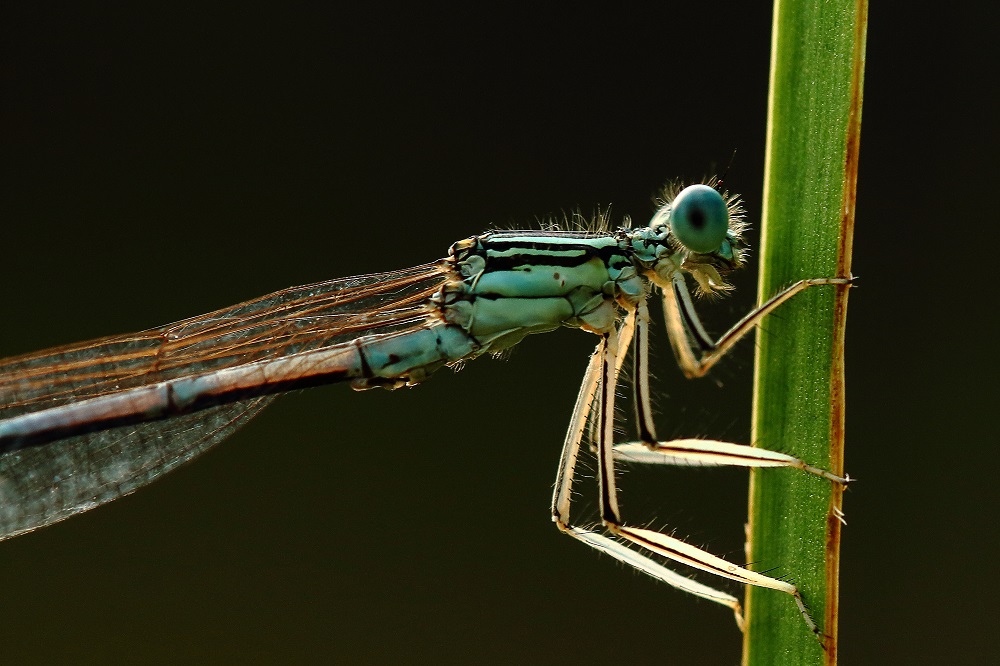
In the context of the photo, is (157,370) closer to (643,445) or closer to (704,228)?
(643,445)

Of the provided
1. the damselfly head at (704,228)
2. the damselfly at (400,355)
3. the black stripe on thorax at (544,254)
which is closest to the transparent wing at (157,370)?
the damselfly at (400,355)

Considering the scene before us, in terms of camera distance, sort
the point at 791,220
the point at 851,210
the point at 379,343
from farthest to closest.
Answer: the point at 379,343 → the point at 791,220 → the point at 851,210

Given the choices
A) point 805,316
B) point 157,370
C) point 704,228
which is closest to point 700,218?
point 704,228

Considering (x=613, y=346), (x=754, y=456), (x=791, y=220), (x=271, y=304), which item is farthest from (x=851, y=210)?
(x=271, y=304)

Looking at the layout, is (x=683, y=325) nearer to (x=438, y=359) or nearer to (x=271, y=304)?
(x=438, y=359)

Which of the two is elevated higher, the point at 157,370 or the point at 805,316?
the point at 805,316

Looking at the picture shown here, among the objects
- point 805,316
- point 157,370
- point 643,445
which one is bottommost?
point 643,445

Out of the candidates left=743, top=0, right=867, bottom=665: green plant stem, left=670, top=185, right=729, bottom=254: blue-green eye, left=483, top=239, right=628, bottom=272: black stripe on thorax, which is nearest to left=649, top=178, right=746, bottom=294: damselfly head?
left=670, top=185, right=729, bottom=254: blue-green eye

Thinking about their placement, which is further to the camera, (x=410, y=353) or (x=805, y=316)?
(x=410, y=353)

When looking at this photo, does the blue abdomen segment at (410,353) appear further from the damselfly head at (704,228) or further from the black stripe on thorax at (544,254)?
the damselfly head at (704,228)
